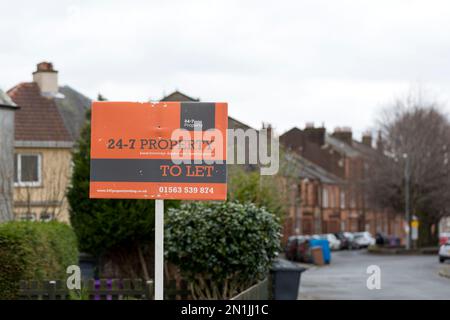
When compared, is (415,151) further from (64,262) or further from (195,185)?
(195,185)

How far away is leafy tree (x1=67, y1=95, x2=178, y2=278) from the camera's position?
24.5 metres

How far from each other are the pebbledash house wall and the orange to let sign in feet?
58.7

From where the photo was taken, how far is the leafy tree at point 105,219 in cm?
2445

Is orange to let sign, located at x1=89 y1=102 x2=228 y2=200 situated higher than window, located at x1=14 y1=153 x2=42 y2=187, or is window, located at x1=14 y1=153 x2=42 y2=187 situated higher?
window, located at x1=14 y1=153 x2=42 y2=187

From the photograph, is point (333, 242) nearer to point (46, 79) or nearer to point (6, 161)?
point (46, 79)

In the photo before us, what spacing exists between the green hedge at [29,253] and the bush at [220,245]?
208 centimetres

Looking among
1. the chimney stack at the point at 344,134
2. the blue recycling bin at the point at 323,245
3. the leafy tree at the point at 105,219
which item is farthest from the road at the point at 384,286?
the chimney stack at the point at 344,134

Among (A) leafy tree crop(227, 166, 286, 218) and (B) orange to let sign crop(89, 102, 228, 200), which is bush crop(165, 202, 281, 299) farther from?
(B) orange to let sign crop(89, 102, 228, 200)

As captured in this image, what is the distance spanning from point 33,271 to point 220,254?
388 cm

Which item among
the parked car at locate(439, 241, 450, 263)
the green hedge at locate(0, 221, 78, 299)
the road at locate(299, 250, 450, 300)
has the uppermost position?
the green hedge at locate(0, 221, 78, 299)

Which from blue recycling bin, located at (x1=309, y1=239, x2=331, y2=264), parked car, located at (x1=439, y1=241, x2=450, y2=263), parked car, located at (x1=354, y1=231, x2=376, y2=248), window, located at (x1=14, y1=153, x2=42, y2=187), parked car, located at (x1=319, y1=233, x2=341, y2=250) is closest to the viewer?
window, located at (x1=14, y1=153, x2=42, y2=187)

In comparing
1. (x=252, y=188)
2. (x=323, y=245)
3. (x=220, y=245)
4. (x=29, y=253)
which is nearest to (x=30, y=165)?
(x=323, y=245)

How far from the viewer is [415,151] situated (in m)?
65.6

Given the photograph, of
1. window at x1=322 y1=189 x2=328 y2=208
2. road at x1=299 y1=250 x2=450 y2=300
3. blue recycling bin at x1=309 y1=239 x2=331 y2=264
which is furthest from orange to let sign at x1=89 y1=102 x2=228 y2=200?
window at x1=322 y1=189 x2=328 y2=208
